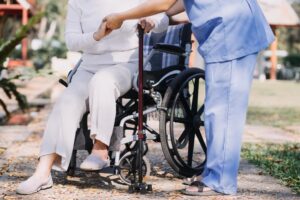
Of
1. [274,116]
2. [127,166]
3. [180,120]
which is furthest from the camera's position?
[274,116]

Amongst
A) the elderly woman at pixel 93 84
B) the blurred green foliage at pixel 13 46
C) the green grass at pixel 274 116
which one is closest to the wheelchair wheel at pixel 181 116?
the elderly woman at pixel 93 84

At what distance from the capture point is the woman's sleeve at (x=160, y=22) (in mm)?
3936

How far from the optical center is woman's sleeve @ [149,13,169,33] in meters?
3.94

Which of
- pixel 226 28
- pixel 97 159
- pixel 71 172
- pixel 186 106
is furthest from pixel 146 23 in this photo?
pixel 71 172

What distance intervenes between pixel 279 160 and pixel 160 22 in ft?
5.88

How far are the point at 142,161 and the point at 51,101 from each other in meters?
8.24

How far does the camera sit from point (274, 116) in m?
9.84

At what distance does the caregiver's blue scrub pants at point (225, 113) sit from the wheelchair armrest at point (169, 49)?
35cm

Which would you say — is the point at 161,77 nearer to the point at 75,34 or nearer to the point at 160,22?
the point at 160,22

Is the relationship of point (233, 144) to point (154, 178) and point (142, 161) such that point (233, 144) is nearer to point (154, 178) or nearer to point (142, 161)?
point (142, 161)

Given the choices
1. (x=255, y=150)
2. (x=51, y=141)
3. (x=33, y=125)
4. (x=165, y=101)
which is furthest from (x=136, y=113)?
(x=33, y=125)

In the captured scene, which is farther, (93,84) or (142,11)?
(93,84)

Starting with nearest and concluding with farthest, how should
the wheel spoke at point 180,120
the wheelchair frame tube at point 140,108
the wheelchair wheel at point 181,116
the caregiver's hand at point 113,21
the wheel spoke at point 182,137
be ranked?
1. the caregiver's hand at point 113,21
2. the wheelchair frame tube at point 140,108
3. the wheelchair wheel at point 181,116
4. the wheel spoke at point 180,120
5. the wheel spoke at point 182,137

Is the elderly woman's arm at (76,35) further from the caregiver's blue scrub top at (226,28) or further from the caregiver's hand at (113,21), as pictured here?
the caregiver's blue scrub top at (226,28)
